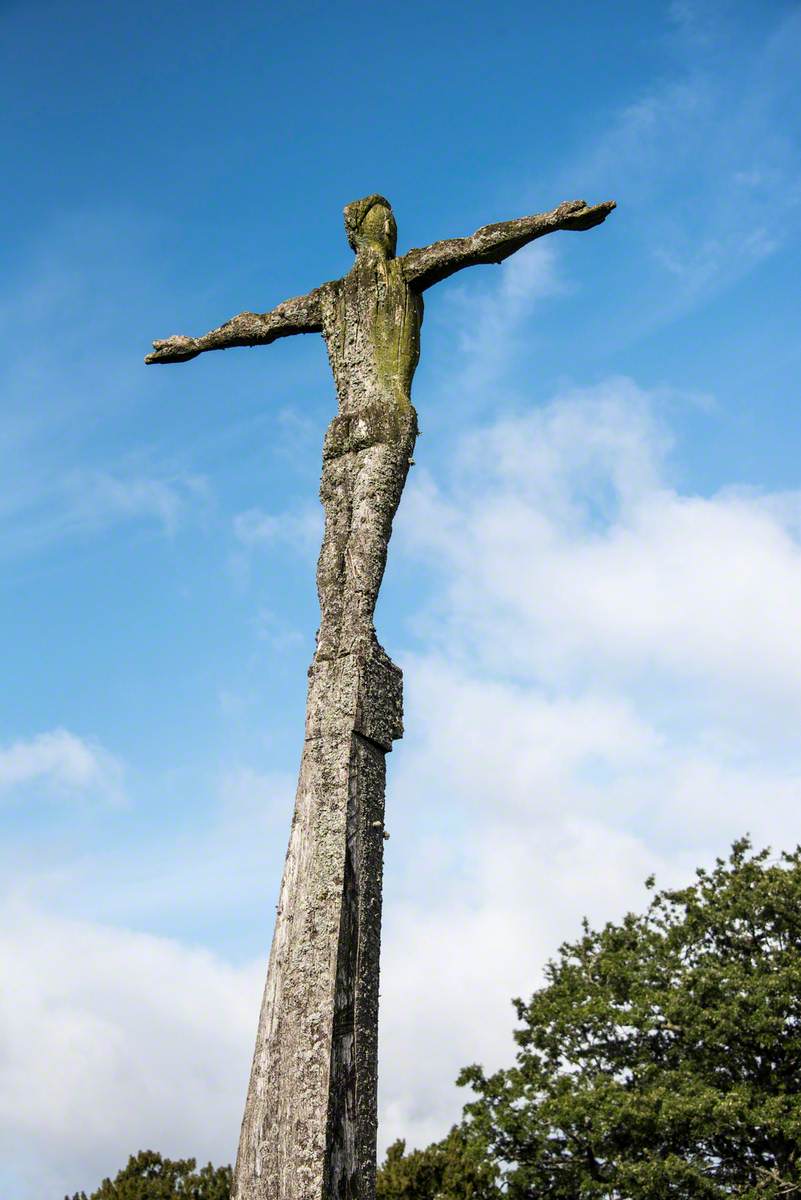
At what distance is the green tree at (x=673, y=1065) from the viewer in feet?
68.8

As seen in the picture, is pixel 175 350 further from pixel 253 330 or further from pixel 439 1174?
pixel 439 1174

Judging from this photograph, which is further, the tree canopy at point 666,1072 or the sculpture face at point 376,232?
the tree canopy at point 666,1072

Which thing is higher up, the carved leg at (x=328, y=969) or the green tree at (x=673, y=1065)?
the green tree at (x=673, y=1065)

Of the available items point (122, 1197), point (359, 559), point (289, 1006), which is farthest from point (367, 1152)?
point (122, 1197)

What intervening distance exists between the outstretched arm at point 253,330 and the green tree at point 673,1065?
1630cm

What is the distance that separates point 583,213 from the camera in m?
7.41

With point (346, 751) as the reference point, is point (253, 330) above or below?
above

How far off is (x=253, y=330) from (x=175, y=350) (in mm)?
772

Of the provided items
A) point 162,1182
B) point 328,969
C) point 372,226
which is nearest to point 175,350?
point 372,226

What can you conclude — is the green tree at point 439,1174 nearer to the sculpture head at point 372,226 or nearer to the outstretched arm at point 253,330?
the outstretched arm at point 253,330

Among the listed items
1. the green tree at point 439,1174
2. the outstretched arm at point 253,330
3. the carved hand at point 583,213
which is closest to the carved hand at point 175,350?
the outstretched arm at point 253,330

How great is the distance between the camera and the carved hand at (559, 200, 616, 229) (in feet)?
24.3

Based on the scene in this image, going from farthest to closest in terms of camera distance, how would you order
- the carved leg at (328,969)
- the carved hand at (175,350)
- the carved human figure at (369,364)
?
1. the carved hand at (175,350)
2. the carved human figure at (369,364)
3. the carved leg at (328,969)

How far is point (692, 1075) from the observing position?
21844 millimetres
